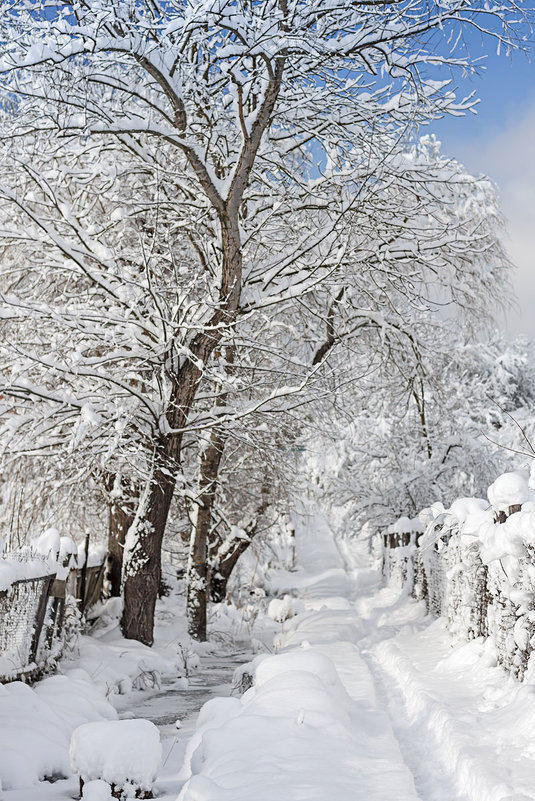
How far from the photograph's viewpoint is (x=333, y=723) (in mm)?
5727

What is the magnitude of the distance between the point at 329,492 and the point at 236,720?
19.9 m

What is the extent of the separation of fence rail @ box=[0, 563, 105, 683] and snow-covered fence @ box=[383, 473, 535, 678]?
4.68 metres

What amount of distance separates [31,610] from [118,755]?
131 inches

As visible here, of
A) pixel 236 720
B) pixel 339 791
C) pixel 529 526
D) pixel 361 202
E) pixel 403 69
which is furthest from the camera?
pixel 361 202

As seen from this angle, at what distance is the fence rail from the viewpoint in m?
7.61

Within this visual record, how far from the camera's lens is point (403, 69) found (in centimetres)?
966

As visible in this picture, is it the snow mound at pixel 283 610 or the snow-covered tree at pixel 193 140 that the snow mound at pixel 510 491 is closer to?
the snow-covered tree at pixel 193 140

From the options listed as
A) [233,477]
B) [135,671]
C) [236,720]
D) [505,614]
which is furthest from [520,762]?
[233,477]

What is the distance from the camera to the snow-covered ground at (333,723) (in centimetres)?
470

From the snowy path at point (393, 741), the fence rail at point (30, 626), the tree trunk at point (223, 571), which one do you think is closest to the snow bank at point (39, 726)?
the fence rail at point (30, 626)

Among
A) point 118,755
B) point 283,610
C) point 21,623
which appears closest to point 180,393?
point 21,623

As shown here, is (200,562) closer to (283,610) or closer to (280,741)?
(283,610)

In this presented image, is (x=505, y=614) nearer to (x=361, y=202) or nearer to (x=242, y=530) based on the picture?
(x=361, y=202)

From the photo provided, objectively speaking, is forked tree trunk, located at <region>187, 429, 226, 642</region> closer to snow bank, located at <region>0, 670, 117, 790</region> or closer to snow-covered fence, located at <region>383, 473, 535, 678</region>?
snow-covered fence, located at <region>383, 473, 535, 678</region>
